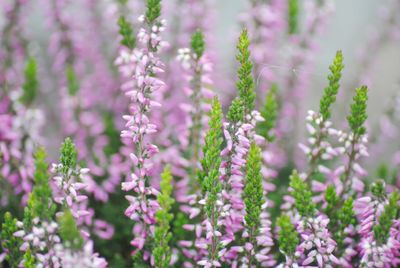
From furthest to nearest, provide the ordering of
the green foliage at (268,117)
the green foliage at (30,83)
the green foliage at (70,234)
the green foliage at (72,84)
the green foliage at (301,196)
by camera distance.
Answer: the green foliage at (72,84), the green foliage at (30,83), the green foliage at (268,117), the green foliage at (301,196), the green foliage at (70,234)

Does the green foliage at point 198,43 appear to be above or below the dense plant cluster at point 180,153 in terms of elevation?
above

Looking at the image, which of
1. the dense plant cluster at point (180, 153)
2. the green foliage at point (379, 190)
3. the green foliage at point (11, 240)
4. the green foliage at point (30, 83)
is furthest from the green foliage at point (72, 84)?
the green foliage at point (379, 190)

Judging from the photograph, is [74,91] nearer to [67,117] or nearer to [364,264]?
[67,117]

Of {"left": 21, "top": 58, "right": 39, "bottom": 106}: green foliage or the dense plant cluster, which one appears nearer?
the dense plant cluster

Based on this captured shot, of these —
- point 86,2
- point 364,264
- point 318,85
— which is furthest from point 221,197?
point 318,85

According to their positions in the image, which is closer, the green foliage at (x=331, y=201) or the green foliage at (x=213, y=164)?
the green foliage at (x=213, y=164)

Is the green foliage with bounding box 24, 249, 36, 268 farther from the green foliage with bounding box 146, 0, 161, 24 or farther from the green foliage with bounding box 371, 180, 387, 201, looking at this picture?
the green foliage with bounding box 371, 180, 387, 201

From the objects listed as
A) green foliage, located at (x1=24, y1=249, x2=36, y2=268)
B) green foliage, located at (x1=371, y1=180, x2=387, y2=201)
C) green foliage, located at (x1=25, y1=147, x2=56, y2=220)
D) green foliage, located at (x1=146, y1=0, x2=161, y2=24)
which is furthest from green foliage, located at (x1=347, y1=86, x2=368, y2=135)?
green foliage, located at (x1=24, y1=249, x2=36, y2=268)

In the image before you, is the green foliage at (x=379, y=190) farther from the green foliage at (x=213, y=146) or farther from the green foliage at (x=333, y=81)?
the green foliage at (x=213, y=146)
